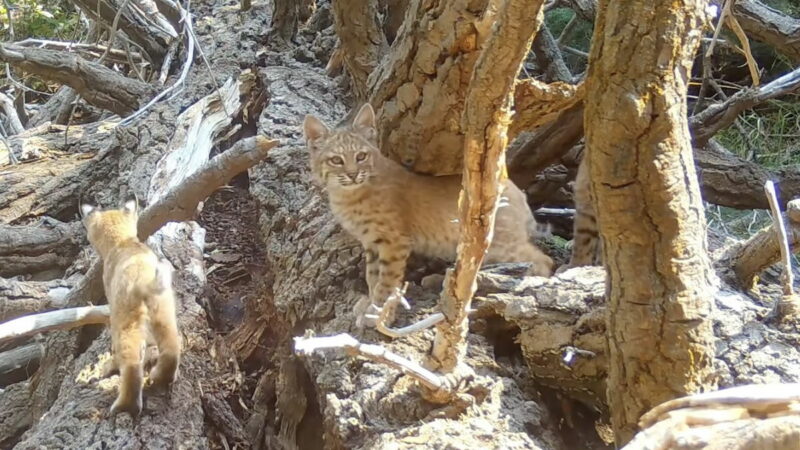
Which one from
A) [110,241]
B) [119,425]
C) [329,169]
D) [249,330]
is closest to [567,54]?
[329,169]

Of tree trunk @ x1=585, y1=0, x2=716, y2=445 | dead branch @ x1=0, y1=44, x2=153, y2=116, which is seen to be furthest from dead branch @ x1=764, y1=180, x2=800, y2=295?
dead branch @ x1=0, y1=44, x2=153, y2=116

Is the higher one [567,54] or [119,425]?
[567,54]

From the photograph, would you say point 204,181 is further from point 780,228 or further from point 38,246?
point 780,228

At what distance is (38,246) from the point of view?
4.93 meters

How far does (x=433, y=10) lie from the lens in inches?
143

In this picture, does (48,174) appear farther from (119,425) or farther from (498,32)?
(498,32)

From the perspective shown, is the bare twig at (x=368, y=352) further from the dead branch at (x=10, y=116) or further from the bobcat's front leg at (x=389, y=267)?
the dead branch at (x=10, y=116)

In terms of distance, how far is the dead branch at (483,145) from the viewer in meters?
2.04

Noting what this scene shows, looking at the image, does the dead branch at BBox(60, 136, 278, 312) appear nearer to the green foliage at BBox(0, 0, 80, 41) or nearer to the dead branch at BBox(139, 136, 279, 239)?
the dead branch at BBox(139, 136, 279, 239)

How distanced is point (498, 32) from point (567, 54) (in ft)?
18.7

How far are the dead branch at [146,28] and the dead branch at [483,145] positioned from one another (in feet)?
16.9

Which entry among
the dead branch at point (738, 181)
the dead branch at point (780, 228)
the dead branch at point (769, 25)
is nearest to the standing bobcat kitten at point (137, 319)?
the dead branch at point (780, 228)

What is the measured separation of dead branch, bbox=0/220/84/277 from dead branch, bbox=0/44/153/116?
53.0 inches

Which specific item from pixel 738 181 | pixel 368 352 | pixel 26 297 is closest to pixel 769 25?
pixel 738 181
